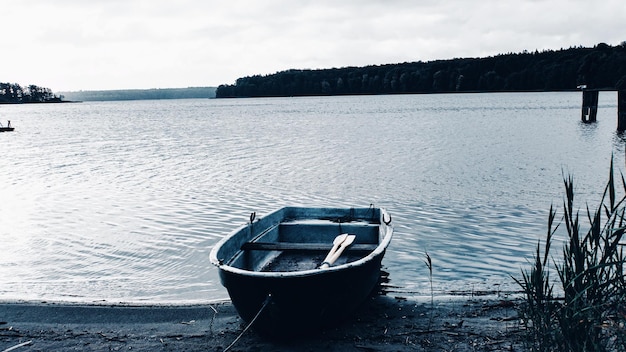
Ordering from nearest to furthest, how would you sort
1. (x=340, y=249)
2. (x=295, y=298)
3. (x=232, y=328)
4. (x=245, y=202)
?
(x=295, y=298), (x=232, y=328), (x=340, y=249), (x=245, y=202)

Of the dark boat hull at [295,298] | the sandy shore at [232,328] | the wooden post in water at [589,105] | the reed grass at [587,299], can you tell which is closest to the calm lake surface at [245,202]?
the reed grass at [587,299]

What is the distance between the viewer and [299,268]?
7.82 meters

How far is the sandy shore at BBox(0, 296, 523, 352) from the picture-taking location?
6020 mm

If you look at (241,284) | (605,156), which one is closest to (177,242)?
(241,284)

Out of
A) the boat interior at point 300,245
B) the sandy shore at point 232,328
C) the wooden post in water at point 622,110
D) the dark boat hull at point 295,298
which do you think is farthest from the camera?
the wooden post in water at point 622,110

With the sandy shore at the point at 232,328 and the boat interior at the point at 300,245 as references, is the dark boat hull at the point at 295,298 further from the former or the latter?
the boat interior at the point at 300,245

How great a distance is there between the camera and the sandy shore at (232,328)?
19.7ft

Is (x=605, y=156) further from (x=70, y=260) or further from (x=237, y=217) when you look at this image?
(x=70, y=260)

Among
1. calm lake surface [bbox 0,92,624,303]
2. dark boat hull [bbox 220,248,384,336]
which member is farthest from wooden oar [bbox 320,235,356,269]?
calm lake surface [bbox 0,92,624,303]

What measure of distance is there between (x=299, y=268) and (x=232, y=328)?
5.14 ft

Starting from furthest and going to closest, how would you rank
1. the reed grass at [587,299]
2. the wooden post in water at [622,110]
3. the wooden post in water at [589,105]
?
the wooden post in water at [589,105]
the wooden post in water at [622,110]
the reed grass at [587,299]

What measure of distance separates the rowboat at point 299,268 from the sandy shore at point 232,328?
1.13 feet

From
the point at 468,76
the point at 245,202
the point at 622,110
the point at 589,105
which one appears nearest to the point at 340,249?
the point at 245,202

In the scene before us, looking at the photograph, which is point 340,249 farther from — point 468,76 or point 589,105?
point 468,76
